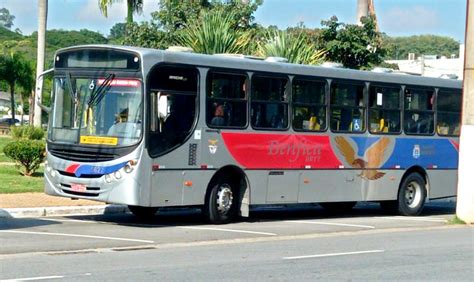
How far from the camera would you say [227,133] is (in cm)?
1864

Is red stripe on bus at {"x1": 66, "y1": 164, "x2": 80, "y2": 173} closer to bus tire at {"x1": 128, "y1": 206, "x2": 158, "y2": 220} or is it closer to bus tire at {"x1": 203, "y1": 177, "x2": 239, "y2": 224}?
bus tire at {"x1": 128, "y1": 206, "x2": 158, "y2": 220}

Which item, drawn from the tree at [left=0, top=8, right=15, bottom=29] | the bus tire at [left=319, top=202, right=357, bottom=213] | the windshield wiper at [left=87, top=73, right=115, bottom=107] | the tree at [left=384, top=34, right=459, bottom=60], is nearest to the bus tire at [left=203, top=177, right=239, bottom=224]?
the windshield wiper at [left=87, top=73, right=115, bottom=107]

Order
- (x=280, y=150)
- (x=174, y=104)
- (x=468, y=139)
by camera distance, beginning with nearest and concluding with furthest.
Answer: (x=174, y=104) < (x=280, y=150) < (x=468, y=139)

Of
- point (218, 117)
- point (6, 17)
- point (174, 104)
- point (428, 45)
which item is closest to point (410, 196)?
point (218, 117)

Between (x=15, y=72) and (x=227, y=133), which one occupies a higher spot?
(x=15, y=72)

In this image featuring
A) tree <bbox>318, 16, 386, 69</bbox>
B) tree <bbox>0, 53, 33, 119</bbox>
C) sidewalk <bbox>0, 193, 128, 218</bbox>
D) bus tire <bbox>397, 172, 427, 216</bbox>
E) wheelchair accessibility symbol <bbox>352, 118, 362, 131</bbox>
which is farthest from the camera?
tree <bbox>0, 53, 33, 119</bbox>

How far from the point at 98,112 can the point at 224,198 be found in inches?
121

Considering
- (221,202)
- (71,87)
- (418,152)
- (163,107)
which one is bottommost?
(221,202)

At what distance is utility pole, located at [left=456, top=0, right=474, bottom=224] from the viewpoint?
2061cm

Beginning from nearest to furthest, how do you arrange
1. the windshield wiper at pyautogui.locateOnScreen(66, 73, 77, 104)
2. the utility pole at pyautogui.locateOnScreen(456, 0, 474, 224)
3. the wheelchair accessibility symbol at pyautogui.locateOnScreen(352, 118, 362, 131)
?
the windshield wiper at pyautogui.locateOnScreen(66, 73, 77, 104)
the utility pole at pyautogui.locateOnScreen(456, 0, 474, 224)
the wheelchair accessibility symbol at pyautogui.locateOnScreen(352, 118, 362, 131)

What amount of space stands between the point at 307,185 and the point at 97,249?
7182 mm

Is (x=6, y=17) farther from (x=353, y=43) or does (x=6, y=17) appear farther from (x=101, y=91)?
(x=101, y=91)

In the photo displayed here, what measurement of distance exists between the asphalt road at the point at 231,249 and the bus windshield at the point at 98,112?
5.39 feet

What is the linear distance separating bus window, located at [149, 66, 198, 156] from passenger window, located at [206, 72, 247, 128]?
44 cm
